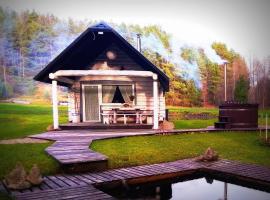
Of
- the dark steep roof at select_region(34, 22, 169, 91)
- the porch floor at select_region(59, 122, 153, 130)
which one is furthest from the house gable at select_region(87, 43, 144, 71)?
the porch floor at select_region(59, 122, 153, 130)

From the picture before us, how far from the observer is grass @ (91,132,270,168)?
7242 millimetres

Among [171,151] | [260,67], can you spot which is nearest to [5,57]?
[260,67]

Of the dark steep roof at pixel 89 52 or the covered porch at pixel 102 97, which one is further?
the covered porch at pixel 102 97

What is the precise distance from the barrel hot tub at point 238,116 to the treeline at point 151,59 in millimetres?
28075

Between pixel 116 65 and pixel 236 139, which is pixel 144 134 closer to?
pixel 236 139

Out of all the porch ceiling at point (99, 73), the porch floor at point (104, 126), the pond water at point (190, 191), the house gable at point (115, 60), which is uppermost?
the house gable at point (115, 60)

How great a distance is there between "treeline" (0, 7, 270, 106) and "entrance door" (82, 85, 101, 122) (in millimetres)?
29898

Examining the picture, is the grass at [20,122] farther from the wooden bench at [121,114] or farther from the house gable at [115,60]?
the house gable at [115,60]

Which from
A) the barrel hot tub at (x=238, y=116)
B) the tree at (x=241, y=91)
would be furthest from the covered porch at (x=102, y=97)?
the tree at (x=241, y=91)

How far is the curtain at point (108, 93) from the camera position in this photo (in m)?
15.8

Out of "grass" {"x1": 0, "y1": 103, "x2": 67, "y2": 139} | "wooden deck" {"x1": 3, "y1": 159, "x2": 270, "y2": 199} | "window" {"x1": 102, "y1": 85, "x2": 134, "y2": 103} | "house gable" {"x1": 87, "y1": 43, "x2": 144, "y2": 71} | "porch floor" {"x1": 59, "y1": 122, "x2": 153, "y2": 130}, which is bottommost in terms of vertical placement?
"grass" {"x1": 0, "y1": 103, "x2": 67, "y2": 139}

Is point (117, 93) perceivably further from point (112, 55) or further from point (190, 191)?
point (190, 191)

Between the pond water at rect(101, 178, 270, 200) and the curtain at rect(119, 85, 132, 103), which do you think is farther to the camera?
the curtain at rect(119, 85, 132, 103)

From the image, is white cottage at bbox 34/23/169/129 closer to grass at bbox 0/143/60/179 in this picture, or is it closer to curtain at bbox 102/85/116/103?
curtain at bbox 102/85/116/103
